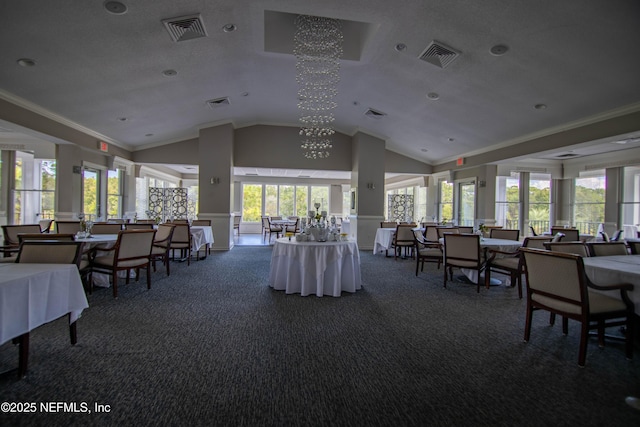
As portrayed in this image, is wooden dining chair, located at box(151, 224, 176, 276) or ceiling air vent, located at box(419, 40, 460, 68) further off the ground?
ceiling air vent, located at box(419, 40, 460, 68)

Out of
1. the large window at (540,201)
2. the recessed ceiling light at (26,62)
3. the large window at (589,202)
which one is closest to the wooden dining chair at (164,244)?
the recessed ceiling light at (26,62)

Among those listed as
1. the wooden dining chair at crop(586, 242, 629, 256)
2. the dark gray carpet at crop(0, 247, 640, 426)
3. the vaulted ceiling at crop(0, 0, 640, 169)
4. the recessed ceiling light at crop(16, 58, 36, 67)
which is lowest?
the dark gray carpet at crop(0, 247, 640, 426)

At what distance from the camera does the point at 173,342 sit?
101 inches

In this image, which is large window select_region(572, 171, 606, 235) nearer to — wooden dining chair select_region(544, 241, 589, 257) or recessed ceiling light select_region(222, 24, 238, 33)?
wooden dining chair select_region(544, 241, 589, 257)

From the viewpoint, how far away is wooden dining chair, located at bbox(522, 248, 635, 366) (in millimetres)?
2201

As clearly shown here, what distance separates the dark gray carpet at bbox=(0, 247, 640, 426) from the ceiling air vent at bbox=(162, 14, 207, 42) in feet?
12.2

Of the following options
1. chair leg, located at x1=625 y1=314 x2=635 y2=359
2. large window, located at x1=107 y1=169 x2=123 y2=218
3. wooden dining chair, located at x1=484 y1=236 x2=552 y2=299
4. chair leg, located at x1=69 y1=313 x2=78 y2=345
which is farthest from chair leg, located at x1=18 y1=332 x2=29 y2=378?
large window, located at x1=107 y1=169 x2=123 y2=218

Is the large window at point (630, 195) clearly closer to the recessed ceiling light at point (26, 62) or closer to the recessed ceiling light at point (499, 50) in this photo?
the recessed ceiling light at point (499, 50)

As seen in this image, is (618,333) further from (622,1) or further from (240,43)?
(240,43)

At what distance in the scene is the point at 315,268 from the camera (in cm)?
401

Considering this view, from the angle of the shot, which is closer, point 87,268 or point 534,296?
point 534,296

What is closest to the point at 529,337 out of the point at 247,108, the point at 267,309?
the point at 267,309

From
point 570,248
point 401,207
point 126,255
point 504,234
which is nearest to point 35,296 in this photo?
point 126,255

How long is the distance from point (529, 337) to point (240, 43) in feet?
18.5
